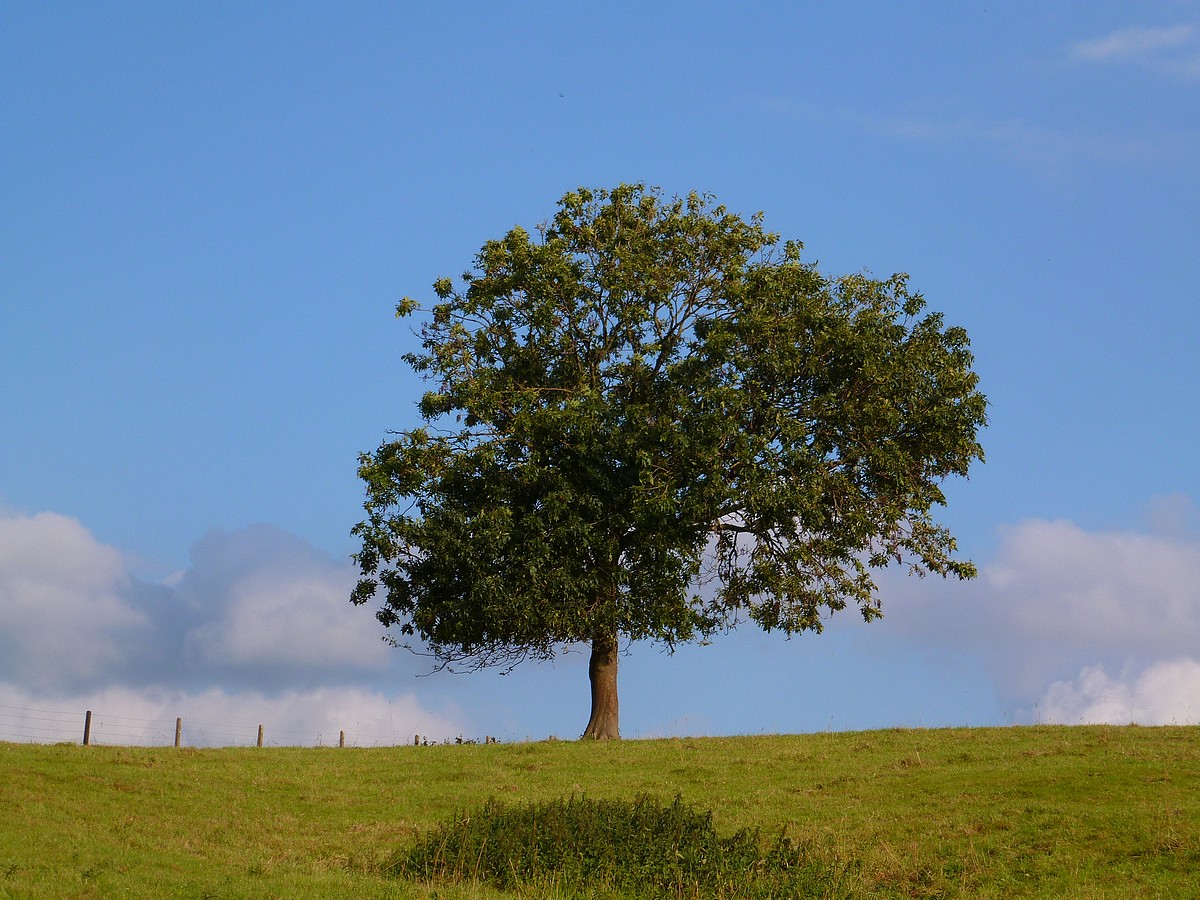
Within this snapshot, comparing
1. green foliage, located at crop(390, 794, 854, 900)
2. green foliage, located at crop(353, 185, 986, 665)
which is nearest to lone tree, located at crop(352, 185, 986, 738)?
green foliage, located at crop(353, 185, 986, 665)

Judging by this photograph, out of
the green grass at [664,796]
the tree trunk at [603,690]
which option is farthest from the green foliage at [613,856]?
the tree trunk at [603,690]

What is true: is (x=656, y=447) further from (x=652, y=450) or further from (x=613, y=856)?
(x=613, y=856)

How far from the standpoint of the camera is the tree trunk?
39.3 m

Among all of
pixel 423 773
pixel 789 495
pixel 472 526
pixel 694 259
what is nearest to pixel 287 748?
pixel 423 773

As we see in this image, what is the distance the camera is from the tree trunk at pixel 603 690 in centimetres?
3931

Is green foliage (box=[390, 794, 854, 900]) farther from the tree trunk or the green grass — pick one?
the tree trunk

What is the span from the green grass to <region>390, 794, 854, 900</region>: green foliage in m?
0.86

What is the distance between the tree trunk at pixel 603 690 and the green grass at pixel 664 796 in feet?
8.35

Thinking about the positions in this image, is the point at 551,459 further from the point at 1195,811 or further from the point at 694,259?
the point at 1195,811

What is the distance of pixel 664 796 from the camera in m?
29.1

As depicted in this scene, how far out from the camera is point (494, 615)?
36.0 metres

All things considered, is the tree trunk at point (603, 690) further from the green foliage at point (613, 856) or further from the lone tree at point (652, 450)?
the green foliage at point (613, 856)

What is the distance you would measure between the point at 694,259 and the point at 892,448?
9.16 meters

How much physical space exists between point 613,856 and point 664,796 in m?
7.63
